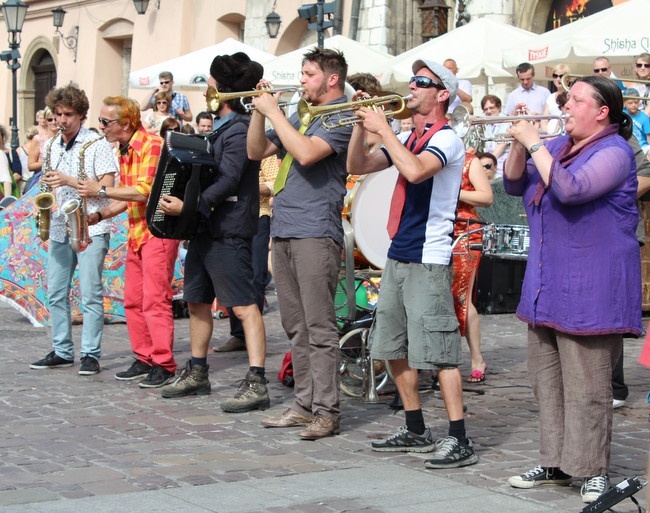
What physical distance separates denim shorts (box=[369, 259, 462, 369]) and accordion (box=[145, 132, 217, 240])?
1.62 metres

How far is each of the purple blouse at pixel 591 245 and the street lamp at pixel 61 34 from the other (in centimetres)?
2736

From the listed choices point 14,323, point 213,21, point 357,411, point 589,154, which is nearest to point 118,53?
point 213,21

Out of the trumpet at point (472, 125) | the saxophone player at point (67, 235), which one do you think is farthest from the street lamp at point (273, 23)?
the trumpet at point (472, 125)

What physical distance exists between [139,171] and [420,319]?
290cm

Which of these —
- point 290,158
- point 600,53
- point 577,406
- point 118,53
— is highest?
point 118,53

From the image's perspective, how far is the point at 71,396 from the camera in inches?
311

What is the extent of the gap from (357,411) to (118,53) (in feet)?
80.3

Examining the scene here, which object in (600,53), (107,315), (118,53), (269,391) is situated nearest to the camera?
(269,391)

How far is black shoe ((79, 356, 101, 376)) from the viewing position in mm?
8664

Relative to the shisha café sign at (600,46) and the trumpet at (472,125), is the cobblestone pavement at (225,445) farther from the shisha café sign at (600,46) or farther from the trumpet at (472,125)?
the shisha café sign at (600,46)

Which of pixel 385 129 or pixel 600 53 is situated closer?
pixel 385 129

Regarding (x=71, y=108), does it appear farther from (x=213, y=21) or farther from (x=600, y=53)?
(x=213, y=21)

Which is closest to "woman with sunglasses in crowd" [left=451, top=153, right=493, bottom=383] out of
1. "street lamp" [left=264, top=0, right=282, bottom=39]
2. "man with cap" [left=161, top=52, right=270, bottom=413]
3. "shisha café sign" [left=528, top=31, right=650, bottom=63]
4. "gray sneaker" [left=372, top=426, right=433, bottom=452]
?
"man with cap" [left=161, top=52, right=270, bottom=413]

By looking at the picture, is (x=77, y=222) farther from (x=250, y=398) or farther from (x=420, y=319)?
(x=420, y=319)
